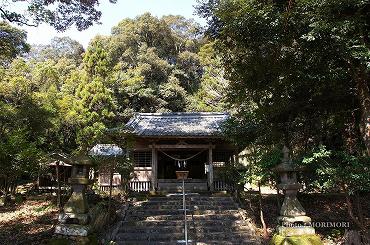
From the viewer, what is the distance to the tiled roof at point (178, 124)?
1622cm

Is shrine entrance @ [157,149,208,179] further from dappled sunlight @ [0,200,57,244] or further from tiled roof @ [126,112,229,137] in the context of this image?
dappled sunlight @ [0,200,57,244]

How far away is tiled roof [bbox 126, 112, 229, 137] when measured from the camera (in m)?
16.2

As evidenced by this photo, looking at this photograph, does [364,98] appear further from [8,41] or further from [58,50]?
[58,50]

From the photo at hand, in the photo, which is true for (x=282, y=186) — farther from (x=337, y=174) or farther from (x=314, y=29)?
(x=314, y=29)

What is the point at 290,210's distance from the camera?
820 centimetres

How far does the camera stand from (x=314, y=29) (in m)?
7.12

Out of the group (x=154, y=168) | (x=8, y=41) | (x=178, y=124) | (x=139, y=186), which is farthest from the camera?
(x=178, y=124)

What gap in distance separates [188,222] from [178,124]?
324 inches

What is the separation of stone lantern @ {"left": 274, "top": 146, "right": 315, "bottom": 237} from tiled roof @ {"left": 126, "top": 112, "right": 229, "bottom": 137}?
7290 millimetres

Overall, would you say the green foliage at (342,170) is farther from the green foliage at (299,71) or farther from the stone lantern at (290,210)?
the stone lantern at (290,210)

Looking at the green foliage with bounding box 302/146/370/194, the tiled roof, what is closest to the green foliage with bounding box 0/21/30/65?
the tiled roof

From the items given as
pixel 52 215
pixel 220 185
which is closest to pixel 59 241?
pixel 52 215

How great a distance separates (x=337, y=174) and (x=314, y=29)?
10.5 ft

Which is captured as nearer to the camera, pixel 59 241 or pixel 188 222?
pixel 59 241
